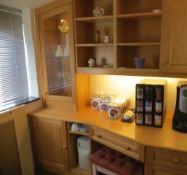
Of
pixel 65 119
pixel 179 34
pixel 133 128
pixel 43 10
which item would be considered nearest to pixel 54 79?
pixel 65 119

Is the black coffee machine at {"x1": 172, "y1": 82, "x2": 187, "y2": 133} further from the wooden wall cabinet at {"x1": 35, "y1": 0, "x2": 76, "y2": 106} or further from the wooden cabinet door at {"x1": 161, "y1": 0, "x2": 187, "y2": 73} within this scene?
the wooden wall cabinet at {"x1": 35, "y1": 0, "x2": 76, "y2": 106}

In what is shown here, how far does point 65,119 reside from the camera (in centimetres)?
212

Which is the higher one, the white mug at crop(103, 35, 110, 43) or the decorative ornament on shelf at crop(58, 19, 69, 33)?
the decorative ornament on shelf at crop(58, 19, 69, 33)

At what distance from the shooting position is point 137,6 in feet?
6.51

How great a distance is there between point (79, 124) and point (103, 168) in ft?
1.65

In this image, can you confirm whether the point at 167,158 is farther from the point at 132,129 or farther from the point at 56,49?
the point at 56,49

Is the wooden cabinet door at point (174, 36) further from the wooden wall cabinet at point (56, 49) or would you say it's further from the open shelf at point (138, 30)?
the wooden wall cabinet at point (56, 49)

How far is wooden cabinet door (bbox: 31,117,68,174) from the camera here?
86.4 inches

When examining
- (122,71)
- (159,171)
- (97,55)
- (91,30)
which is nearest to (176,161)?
(159,171)

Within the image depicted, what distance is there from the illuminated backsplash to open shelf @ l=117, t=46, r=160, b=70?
157mm

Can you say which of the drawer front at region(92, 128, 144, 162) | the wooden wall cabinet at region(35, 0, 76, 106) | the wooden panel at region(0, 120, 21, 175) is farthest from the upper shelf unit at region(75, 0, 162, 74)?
the wooden panel at region(0, 120, 21, 175)

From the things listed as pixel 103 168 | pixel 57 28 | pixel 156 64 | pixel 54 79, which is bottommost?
pixel 103 168

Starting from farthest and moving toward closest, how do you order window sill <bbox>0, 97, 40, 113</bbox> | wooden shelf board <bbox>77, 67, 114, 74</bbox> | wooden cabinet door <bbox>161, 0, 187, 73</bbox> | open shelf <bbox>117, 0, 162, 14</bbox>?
1. window sill <bbox>0, 97, 40, 113</bbox>
2. wooden shelf board <bbox>77, 67, 114, 74</bbox>
3. open shelf <bbox>117, 0, 162, 14</bbox>
4. wooden cabinet door <bbox>161, 0, 187, 73</bbox>

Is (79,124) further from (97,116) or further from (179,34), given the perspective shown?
(179,34)
